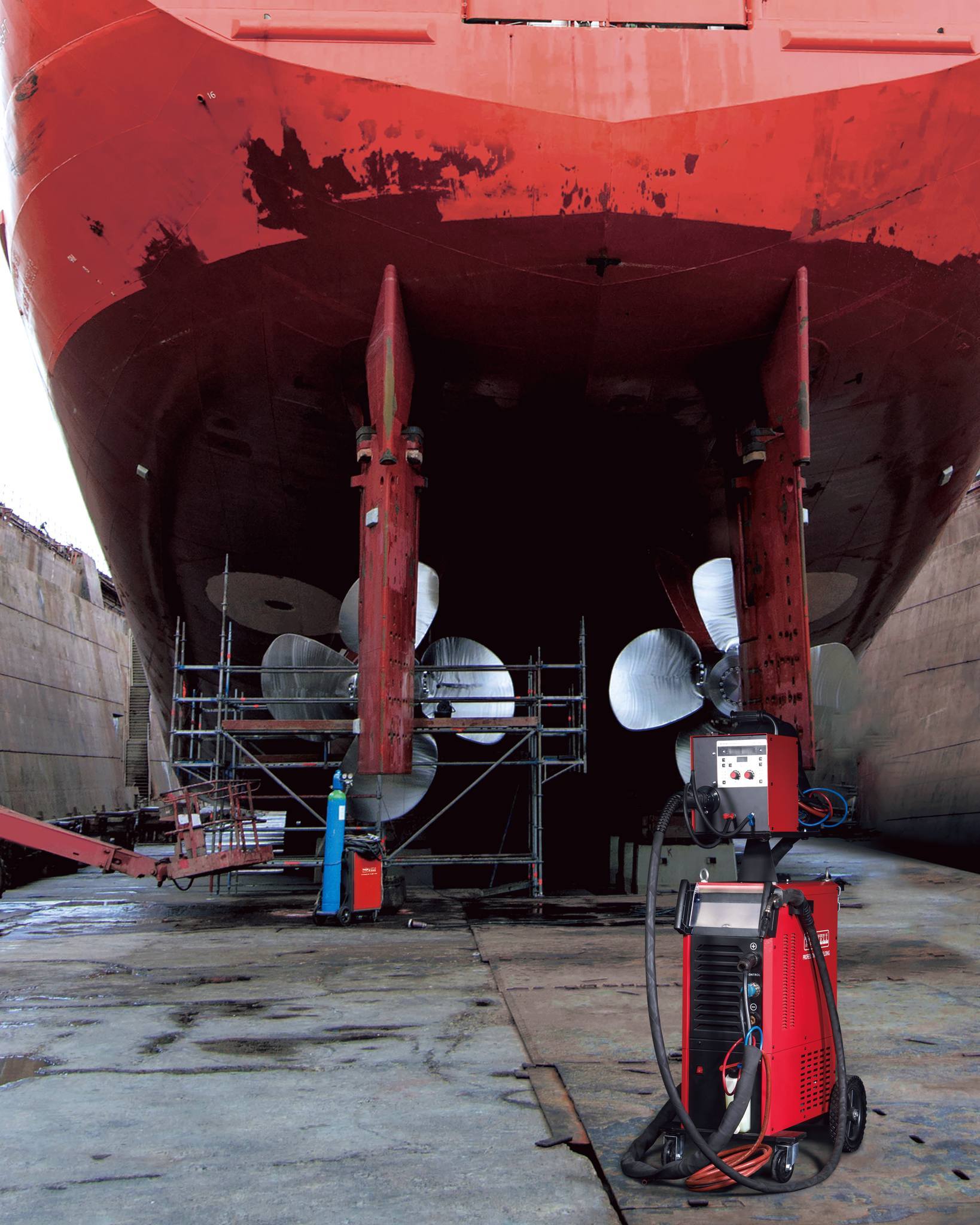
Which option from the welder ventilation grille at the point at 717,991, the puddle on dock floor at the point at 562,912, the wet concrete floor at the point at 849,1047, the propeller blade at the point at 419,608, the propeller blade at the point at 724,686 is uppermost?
the propeller blade at the point at 419,608

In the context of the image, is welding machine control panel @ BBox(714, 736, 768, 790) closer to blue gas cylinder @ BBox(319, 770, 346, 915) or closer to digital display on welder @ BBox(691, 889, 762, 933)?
digital display on welder @ BBox(691, 889, 762, 933)

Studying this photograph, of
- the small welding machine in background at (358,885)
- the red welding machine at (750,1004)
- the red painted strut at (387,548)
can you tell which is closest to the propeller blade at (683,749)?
the small welding machine in background at (358,885)

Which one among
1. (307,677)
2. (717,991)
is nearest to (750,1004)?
(717,991)

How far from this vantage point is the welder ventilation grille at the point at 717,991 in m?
3.12

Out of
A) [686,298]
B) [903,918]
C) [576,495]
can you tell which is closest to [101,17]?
[686,298]

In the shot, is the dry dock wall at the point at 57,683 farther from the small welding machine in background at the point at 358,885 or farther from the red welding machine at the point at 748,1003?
the red welding machine at the point at 748,1003

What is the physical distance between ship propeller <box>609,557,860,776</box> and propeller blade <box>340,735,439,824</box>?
6.76ft

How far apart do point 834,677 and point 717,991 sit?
7919mm

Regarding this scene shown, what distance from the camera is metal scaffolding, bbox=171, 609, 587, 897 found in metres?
9.74

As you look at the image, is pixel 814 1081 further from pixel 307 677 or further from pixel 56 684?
pixel 56 684

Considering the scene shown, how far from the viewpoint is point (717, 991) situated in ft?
10.4

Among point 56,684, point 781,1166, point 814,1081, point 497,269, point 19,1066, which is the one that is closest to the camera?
point 781,1166

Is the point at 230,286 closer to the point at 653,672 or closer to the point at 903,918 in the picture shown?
the point at 653,672

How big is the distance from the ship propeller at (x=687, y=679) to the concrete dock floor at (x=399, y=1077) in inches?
109
